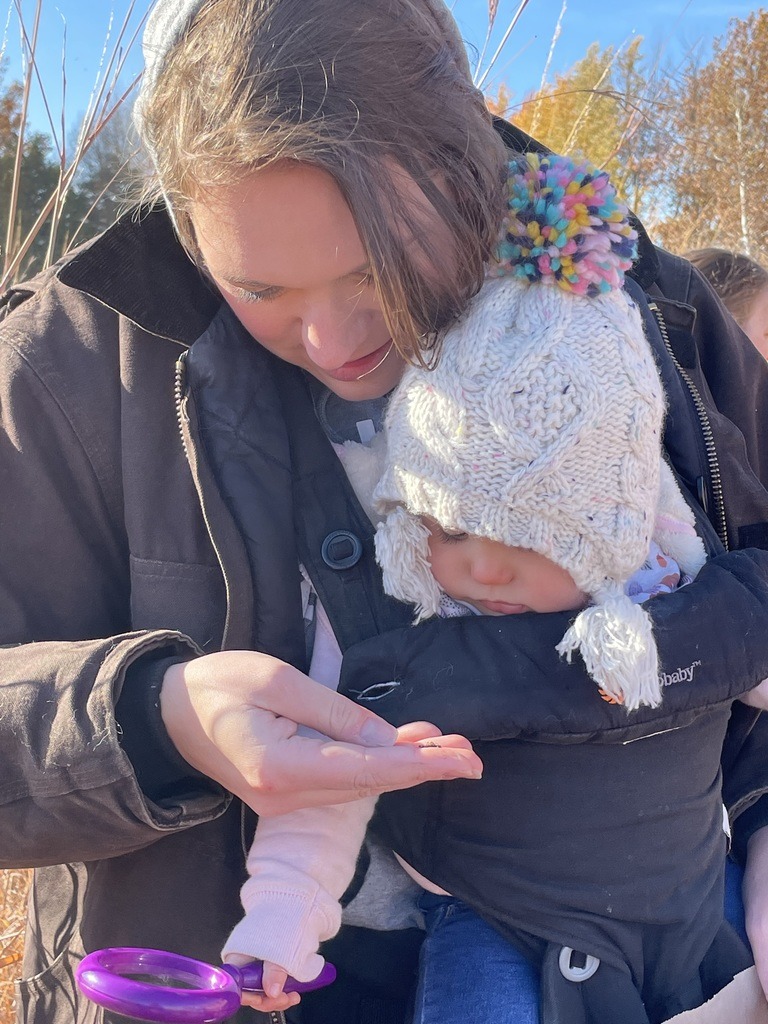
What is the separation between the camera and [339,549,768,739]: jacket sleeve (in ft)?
4.01

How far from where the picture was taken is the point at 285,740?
40.4 inches

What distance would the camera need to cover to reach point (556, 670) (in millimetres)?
1247

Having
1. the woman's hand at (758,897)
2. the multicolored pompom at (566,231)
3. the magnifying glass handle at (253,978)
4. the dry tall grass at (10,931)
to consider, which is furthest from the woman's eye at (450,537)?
the dry tall grass at (10,931)

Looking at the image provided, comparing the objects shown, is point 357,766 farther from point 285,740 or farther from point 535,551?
point 535,551

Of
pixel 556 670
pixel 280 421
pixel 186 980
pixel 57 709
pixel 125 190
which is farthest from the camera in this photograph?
pixel 125 190

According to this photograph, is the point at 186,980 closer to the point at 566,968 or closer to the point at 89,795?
the point at 89,795

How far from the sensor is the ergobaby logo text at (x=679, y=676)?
121 cm

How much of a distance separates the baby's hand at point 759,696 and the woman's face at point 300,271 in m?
0.75

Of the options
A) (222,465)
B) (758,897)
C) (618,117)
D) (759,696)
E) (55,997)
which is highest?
(618,117)

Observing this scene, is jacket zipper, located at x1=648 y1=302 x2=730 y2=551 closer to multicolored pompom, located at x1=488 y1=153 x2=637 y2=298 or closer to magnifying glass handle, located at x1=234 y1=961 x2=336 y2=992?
multicolored pompom, located at x1=488 y1=153 x2=637 y2=298

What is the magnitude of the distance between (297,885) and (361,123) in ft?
3.11

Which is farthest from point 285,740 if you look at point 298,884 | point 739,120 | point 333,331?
point 739,120

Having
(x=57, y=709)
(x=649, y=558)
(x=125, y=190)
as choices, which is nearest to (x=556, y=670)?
(x=649, y=558)

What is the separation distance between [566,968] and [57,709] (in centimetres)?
76
